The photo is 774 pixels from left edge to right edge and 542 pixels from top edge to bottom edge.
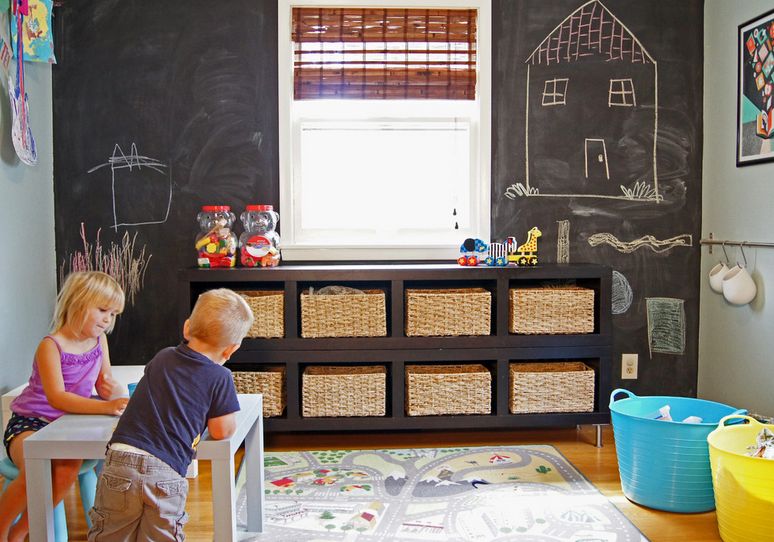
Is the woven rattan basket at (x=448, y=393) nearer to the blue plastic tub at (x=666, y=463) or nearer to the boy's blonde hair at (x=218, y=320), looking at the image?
the blue plastic tub at (x=666, y=463)

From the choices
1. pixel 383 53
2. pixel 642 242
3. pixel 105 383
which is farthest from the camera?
pixel 642 242

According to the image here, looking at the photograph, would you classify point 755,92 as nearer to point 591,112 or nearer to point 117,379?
point 591,112

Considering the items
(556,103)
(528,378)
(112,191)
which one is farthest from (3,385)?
(556,103)

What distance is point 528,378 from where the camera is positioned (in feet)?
9.60

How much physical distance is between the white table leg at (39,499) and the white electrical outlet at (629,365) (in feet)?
8.46

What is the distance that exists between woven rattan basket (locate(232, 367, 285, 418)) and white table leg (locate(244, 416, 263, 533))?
2.43 feet

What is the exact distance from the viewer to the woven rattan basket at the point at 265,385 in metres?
2.87

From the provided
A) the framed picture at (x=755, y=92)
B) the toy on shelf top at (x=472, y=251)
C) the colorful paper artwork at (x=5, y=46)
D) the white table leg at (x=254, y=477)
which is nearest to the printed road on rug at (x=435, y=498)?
the white table leg at (x=254, y=477)

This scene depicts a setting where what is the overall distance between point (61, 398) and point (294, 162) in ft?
5.48

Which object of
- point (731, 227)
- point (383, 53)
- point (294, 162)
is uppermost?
point (383, 53)

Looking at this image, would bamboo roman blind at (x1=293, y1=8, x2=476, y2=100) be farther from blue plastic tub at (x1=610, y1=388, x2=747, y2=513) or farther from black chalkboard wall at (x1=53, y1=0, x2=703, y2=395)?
blue plastic tub at (x1=610, y1=388, x2=747, y2=513)

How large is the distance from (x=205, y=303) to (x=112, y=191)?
1.71 meters

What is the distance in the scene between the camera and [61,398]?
192 cm

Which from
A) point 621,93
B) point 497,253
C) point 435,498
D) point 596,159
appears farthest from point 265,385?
point 621,93
